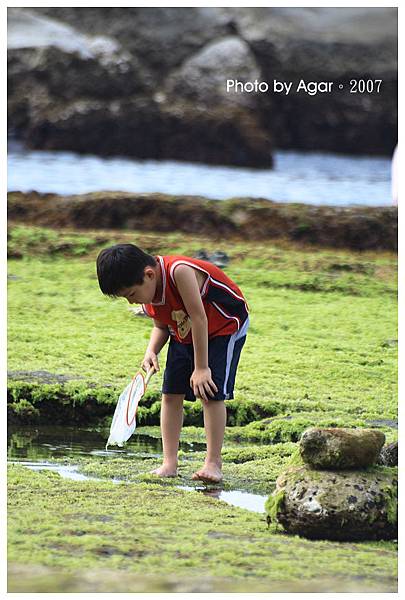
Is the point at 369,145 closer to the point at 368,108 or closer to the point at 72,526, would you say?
the point at 368,108

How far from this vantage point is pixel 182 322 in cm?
446

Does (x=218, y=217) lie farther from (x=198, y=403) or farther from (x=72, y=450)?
(x=72, y=450)

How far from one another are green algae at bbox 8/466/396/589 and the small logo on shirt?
0.71 meters

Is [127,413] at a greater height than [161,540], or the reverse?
[127,413]

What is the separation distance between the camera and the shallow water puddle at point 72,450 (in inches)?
170

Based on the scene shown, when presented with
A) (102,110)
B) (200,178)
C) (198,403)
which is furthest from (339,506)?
(102,110)

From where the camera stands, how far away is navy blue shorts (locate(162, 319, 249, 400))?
176 inches

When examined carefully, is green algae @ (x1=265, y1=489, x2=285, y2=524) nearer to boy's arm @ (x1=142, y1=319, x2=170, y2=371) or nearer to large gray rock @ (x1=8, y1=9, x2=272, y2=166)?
boy's arm @ (x1=142, y1=319, x2=170, y2=371)

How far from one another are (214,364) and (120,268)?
25.4 inches

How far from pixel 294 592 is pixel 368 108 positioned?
29711 mm

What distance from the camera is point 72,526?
11.6 ft

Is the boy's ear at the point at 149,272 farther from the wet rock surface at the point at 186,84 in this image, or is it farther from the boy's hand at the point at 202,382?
the wet rock surface at the point at 186,84

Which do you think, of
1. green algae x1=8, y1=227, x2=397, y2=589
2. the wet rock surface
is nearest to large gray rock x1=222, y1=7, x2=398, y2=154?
the wet rock surface

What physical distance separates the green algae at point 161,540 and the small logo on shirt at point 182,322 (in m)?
0.71
